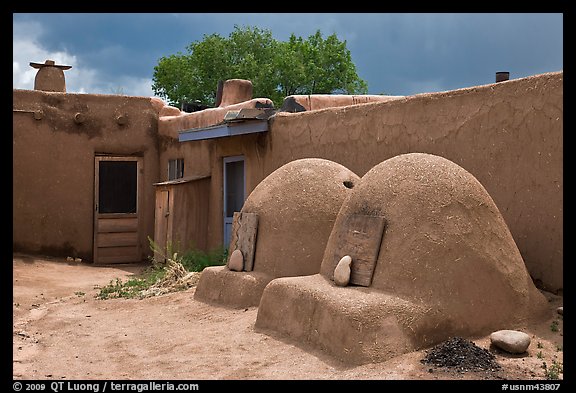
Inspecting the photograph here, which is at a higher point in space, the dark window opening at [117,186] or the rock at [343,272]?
the dark window opening at [117,186]

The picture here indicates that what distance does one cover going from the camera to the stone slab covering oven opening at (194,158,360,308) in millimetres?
7379

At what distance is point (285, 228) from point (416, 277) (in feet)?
7.11

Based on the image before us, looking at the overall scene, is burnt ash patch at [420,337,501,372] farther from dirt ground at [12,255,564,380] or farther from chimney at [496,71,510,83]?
chimney at [496,71,510,83]

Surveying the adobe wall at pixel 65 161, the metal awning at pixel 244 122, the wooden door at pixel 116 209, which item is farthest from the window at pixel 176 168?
the metal awning at pixel 244 122

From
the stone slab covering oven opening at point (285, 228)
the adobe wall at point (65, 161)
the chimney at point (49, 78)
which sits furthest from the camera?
the chimney at point (49, 78)

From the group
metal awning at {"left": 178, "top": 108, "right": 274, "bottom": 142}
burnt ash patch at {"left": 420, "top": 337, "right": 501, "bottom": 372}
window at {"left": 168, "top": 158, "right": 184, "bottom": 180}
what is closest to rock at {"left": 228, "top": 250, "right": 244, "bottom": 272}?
metal awning at {"left": 178, "top": 108, "right": 274, "bottom": 142}

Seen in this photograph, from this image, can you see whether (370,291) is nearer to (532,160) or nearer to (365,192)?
(365,192)

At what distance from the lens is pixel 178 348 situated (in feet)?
20.8

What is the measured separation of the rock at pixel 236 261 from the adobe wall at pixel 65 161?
6071 millimetres

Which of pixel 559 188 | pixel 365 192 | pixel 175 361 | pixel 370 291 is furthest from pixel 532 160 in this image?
pixel 175 361

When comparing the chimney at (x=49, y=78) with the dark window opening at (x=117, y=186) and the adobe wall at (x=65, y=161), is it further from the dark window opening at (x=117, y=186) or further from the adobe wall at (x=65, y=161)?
the dark window opening at (x=117, y=186)

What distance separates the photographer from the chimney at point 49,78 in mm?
13781

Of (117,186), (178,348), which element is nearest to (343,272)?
(178,348)

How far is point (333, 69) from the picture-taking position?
3036cm
